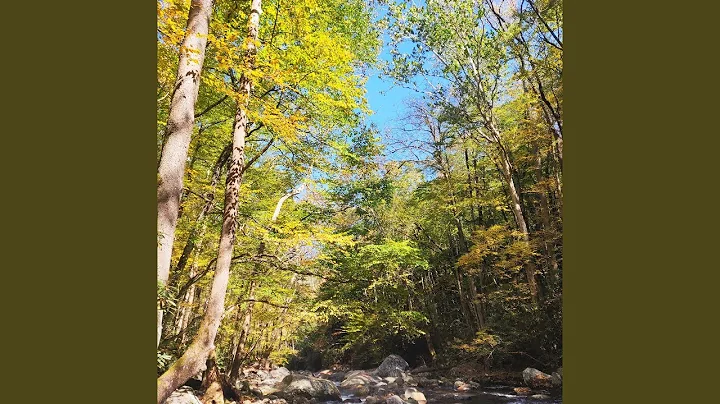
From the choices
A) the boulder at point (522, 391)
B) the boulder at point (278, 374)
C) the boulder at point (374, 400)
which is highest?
the boulder at point (522, 391)

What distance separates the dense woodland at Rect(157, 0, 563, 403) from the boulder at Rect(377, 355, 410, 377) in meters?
0.82

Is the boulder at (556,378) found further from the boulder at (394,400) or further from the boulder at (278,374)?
the boulder at (278,374)

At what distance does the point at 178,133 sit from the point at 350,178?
6525mm

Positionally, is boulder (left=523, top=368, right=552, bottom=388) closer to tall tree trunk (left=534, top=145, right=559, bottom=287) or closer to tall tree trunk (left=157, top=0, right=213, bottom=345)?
tall tree trunk (left=534, top=145, right=559, bottom=287)

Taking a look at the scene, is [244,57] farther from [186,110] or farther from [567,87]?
[567,87]

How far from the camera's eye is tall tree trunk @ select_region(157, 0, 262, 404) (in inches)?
89.1

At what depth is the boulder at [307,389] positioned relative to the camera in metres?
7.09

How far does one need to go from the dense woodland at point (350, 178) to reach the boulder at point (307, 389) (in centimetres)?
98

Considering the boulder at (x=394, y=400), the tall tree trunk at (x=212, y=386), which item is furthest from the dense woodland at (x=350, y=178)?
the boulder at (x=394, y=400)

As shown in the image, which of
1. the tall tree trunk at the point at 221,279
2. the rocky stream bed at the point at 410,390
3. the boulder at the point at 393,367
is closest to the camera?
the tall tree trunk at the point at 221,279

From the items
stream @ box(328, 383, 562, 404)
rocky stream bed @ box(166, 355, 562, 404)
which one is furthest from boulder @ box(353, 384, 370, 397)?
stream @ box(328, 383, 562, 404)

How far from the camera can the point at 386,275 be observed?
28.8 feet

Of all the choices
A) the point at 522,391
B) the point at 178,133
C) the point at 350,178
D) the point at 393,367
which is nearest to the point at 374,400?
the point at 522,391

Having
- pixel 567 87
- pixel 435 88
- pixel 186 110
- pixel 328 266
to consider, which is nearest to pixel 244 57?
pixel 186 110
